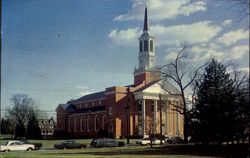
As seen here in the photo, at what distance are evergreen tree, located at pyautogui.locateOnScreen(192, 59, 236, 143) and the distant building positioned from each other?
696cm

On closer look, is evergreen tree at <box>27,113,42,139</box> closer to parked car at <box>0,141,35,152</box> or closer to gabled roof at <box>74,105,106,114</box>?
parked car at <box>0,141,35,152</box>

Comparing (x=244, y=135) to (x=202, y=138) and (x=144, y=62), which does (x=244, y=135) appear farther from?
(x=144, y=62)

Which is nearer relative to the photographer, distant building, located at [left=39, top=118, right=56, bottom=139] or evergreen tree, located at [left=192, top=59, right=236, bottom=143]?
evergreen tree, located at [left=192, top=59, right=236, bottom=143]

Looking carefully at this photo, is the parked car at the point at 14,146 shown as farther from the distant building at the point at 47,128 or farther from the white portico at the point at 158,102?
the white portico at the point at 158,102

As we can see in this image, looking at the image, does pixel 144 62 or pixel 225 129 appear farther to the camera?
pixel 144 62

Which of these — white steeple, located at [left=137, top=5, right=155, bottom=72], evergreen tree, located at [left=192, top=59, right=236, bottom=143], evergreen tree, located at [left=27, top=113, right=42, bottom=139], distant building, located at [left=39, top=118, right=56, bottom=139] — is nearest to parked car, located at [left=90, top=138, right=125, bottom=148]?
distant building, located at [left=39, top=118, right=56, bottom=139]

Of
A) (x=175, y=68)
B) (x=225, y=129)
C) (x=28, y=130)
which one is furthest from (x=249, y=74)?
(x=28, y=130)

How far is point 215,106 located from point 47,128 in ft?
30.2

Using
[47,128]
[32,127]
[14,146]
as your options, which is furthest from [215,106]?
[47,128]

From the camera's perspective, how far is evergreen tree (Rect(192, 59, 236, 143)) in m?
4.26

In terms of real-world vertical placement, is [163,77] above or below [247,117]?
above

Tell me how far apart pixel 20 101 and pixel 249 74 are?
16.9 feet

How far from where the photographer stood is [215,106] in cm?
461

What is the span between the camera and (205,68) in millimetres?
4734
